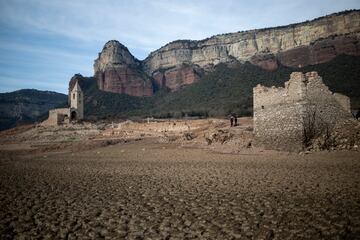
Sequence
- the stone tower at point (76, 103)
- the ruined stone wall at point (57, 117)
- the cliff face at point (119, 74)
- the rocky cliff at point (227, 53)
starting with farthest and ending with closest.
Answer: the cliff face at point (119, 74)
the rocky cliff at point (227, 53)
the stone tower at point (76, 103)
the ruined stone wall at point (57, 117)

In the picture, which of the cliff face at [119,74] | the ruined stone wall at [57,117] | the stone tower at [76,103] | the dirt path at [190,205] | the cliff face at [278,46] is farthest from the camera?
the cliff face at [119,74]

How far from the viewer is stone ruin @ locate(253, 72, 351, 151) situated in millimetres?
16266

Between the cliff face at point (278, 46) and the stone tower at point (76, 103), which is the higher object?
the cliff face at point (278, 46)

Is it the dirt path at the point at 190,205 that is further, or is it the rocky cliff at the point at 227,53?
the rocky cliff at the point at 227,53

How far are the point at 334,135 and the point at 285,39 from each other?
263ft

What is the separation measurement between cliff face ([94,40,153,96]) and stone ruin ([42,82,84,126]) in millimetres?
48590

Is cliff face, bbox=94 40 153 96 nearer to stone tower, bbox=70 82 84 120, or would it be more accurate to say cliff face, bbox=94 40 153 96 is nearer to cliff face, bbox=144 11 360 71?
cliff face, bbox=144 11 360 71

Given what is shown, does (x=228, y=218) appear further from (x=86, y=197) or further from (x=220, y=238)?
(x=86, y=197)

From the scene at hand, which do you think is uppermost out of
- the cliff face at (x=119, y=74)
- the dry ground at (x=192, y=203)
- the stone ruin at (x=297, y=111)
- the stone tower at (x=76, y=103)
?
the cliff face at (x=119, y=74)

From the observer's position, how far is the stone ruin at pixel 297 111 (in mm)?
16266

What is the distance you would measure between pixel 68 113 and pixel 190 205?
173ft

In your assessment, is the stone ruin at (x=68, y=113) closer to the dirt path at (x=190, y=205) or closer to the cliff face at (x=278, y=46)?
the dirt path at (x=190, y=205)

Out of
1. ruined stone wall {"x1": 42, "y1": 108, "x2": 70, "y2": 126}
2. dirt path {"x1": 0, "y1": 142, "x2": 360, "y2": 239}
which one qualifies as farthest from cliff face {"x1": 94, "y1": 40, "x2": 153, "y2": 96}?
dirt path {"x1": 0, "y1": 142, "x2": 360, "y2": 239}

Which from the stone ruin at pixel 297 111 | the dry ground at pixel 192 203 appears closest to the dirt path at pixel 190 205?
the dry ground at pixel 192 203
